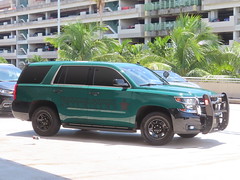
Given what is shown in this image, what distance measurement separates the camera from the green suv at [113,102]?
398 inches

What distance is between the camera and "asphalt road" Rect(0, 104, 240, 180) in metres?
7.44

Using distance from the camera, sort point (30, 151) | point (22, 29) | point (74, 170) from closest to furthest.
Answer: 1. point (74, 170)
2. point (30, 151)
3. point (22, 29)

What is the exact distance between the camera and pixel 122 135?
12211 mm

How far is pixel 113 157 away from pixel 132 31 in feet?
179

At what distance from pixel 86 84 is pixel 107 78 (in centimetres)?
53

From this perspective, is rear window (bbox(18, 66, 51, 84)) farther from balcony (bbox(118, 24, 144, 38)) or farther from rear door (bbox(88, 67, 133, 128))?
balcony (bbox(118, 24, 144, 38))

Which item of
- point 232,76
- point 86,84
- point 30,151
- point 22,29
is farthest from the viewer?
point 22,29

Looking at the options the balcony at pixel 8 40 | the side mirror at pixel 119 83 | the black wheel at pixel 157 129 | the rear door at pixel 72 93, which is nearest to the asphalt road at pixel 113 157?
the black wheel at pixel 157 129

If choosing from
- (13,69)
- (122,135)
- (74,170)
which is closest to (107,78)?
(122,135)

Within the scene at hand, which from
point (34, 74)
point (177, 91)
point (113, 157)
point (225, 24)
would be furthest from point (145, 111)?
point (225, 24)

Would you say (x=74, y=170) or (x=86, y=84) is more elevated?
(x=86, y=84)

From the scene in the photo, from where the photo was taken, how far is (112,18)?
66.5 metres

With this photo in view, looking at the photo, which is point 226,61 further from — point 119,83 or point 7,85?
point 119,83

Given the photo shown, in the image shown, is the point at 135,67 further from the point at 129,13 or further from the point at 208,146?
the point at 129,13
